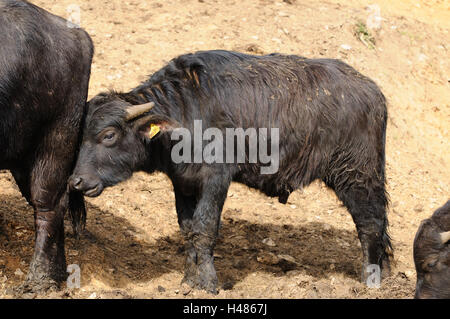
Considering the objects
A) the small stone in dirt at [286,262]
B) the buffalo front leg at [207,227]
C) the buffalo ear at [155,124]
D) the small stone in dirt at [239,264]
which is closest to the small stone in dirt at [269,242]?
the small stone in dirt at [286,262]

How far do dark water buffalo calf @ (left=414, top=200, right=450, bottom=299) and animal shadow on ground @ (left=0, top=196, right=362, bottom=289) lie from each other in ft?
7.16

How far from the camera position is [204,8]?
1291cm

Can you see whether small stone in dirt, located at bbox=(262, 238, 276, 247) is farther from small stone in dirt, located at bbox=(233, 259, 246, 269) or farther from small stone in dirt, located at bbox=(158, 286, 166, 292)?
small stone in dirt, located at bbox=(158, 286, 166, 292)

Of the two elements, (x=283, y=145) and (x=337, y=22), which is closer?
(x=283, y=145)

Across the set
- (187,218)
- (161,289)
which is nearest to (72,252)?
(161,289)

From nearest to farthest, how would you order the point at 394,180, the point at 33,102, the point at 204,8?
the point at 33,102
the point at 394,180
the point at 204,8

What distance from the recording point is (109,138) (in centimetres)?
721

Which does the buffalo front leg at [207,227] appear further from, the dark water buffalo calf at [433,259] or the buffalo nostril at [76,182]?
the dark water buffalo calf at [433,259]

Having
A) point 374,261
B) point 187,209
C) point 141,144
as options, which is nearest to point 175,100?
point 141,144

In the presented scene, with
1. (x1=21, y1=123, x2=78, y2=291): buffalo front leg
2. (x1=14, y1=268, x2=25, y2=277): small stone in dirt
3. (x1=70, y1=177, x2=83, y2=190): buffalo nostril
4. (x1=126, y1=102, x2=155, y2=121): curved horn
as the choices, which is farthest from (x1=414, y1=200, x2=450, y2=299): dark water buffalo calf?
(x1=14, y1=268, x2=25, y2=277): small stone in dirt

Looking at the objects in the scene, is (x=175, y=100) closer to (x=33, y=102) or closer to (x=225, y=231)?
(x=33, y=102)

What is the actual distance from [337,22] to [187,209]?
680 centimetres

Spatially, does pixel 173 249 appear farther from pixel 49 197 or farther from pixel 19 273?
pixel 49 197

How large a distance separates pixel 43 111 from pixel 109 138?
0.72 meters
